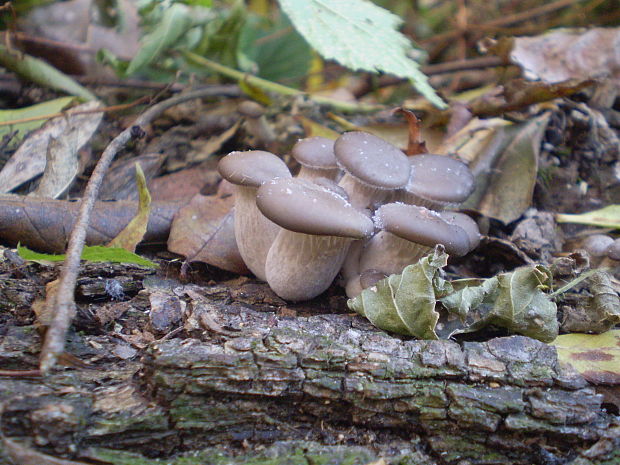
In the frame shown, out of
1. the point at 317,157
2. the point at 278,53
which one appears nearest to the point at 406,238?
Result: the point at 317,157

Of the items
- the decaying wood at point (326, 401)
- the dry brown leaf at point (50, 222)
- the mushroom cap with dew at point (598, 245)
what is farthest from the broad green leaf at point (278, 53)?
the decaying wood at point (326, 401)

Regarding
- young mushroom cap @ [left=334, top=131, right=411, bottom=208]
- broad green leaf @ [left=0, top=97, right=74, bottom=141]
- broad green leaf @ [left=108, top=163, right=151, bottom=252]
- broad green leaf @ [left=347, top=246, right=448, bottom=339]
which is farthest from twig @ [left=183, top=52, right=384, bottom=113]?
broad green leaf @ [left=347, top=246, right=448, bottom=339]

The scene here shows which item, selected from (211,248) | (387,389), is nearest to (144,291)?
(211,248)

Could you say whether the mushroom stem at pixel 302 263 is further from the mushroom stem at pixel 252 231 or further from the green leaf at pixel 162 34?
the green leaf at pixel 162 34

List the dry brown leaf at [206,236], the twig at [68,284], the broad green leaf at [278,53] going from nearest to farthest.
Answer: the twig at [68,284]
the dry brown leaf at [206,236]
the broad green leaf at [278,53]

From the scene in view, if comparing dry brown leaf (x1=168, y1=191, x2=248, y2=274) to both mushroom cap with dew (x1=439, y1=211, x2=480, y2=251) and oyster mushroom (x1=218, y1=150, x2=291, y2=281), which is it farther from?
mushroom cap with dew (x1=439, y1=211, x2=480, y2=251)

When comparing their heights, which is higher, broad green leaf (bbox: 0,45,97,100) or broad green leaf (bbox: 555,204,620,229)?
broad green leaf (bbox: 0,45,97,100)

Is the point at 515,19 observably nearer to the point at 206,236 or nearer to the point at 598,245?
the point at 598,245
